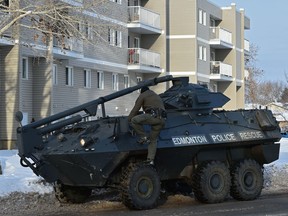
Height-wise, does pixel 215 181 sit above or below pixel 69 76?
below

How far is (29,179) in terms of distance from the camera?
1623 centimetres

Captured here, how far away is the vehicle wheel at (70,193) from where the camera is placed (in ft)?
46.4

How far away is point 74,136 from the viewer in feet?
44.4

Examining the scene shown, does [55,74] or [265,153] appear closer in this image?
[265,153]

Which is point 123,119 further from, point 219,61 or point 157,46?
point 219,61

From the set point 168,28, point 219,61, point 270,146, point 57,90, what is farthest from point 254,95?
point 270,146

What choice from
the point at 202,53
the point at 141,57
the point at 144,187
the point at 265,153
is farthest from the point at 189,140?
the point at 202,53

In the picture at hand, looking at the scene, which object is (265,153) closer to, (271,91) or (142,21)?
(142,21)

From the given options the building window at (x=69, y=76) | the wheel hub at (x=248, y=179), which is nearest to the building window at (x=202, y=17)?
the building window at (x=69, y=76)

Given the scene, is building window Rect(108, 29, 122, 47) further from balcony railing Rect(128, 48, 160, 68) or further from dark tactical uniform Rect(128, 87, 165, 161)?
dark tactical uniform Rect(128, 87, 165, 161)

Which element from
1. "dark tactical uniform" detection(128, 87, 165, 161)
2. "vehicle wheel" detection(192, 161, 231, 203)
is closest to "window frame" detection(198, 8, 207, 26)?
"vehicle wheel" detection(192, 161, 231, 203)

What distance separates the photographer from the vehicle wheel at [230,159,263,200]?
1502 cm

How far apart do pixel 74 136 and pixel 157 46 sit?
3319 cm

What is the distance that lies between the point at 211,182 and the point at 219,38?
4021 cm
